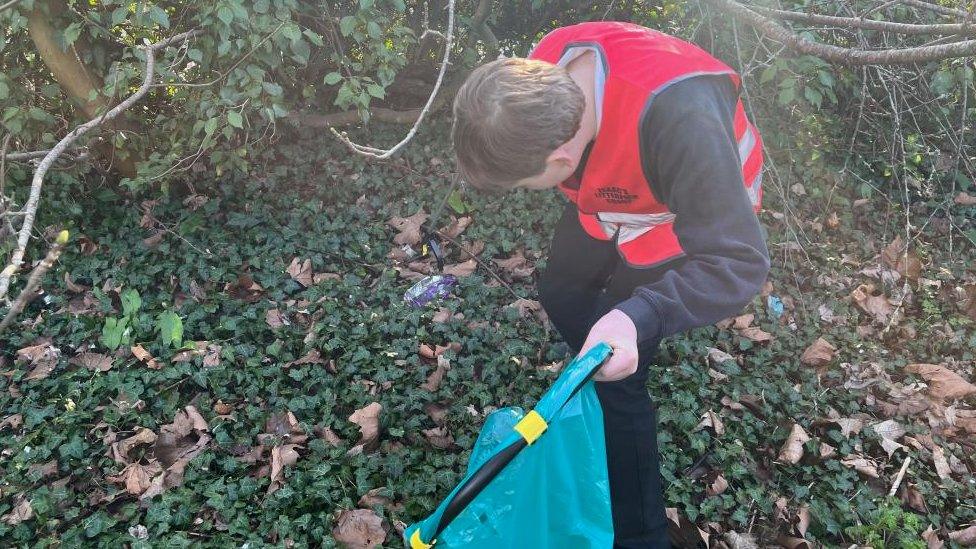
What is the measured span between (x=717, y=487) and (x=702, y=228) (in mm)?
1545

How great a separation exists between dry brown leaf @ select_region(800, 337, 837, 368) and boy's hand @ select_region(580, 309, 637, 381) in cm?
224

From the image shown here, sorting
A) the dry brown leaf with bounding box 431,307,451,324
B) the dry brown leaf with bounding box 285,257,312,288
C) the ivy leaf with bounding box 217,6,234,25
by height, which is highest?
the ivy leaf with bounding box 217,6,234,25

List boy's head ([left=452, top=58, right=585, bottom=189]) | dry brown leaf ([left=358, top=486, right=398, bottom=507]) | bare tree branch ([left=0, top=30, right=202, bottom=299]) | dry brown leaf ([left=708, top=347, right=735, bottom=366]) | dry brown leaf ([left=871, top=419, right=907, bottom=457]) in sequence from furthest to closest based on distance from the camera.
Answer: dry brown leaf ([left=708, top=347, right=735, bottom=366]) → dry brown leaf ([left=871, top=419, right=907, bottom=457]) → dry brown leaf ([left=358, top=486, right=398, bottom=507]) → boy's head ([left=452, top=58, right=585, bottom=189]) → bare tree branch ([left=0, top=30, right=202, bottom=299])

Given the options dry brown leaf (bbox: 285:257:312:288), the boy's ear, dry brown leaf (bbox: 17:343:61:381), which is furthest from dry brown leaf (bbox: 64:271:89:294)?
the boy's ear

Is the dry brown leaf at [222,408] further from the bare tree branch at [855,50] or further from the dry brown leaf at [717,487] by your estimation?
the bare tree branch at [855,50]

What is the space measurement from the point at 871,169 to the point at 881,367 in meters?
1.86

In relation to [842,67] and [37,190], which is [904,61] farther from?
[37,190]

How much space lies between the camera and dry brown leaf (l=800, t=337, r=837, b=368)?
11.0 ft

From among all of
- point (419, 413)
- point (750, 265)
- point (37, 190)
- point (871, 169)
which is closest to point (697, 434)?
point (419, 413)

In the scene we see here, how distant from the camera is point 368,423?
2.76 meters

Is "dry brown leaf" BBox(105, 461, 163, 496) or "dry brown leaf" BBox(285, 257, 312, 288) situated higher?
"dry brown leaf" BBox(285, 257, 312, 288)

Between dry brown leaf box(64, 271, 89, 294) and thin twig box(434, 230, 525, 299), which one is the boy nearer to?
thin twig box(434, 230, 525, 299)

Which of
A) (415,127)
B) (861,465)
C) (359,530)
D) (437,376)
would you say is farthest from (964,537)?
(415,127)

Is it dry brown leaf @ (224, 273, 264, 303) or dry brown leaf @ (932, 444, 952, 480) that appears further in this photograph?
dry brown leaf @ (224, 273, 264, 303)
